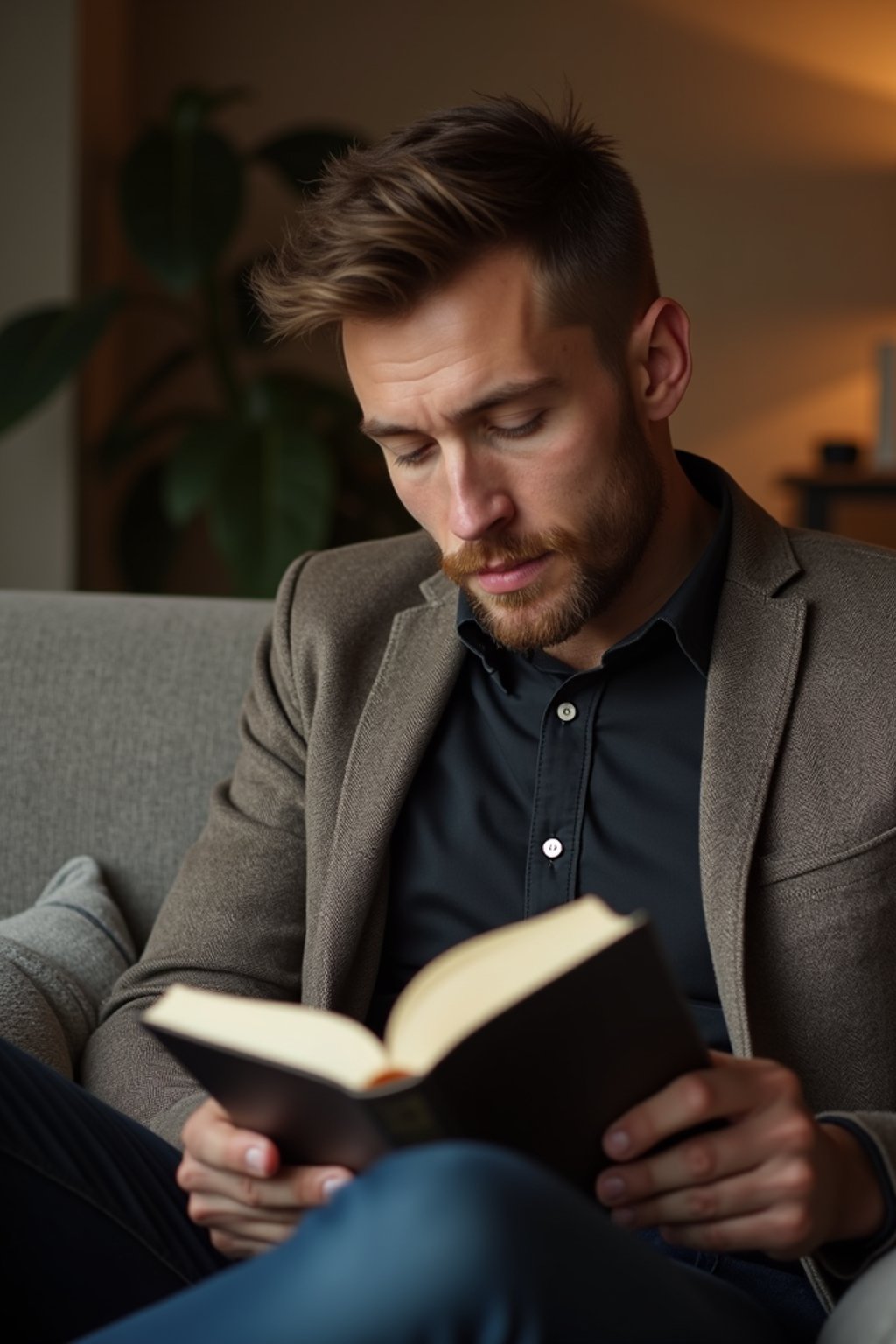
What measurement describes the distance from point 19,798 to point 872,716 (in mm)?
956

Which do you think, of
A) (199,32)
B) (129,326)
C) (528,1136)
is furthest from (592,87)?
(528,1136)

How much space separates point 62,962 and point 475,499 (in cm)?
62

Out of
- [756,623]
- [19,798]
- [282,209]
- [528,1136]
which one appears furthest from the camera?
[282,209]

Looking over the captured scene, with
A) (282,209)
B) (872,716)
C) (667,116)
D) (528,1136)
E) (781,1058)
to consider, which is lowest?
(781,1058)

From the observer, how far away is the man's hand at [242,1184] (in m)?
0.99

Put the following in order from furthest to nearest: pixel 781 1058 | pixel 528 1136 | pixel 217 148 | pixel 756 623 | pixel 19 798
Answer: pixel 217 148 < pixel 19 798 < pixel 756 623 < pixel 781 1058 < pixel 528 1136

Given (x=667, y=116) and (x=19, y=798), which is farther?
(x=667, y=116)

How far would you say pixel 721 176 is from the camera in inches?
188

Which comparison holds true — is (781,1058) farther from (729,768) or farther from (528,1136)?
(528,1136)

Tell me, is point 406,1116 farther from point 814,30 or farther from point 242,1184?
point 814,30

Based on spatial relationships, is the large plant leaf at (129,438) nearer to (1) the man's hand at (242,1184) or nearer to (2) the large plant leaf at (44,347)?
(2) the large plant leaf at (44,347)

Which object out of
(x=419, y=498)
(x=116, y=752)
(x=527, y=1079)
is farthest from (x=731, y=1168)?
(x=116, y=752)

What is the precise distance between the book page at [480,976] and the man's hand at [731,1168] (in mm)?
160

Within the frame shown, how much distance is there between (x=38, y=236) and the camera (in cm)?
395
